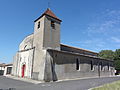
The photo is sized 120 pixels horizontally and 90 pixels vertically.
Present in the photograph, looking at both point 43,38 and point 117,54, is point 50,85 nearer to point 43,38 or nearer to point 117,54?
point 43,38

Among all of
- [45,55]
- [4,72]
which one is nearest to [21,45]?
[45,55]

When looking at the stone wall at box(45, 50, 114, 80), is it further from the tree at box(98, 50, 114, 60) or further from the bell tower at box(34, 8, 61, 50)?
the tree at box(98, 50, 114, 60)

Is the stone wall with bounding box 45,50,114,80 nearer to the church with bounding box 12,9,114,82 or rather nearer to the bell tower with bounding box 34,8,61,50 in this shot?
the church with bounding box 12,9,114,82

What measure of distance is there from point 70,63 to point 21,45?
13109 mm

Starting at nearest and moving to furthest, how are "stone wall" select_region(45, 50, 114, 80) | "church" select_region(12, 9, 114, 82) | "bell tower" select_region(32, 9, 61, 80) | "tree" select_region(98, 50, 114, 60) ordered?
"church" select_region(12, 9, 114, 82)
"stone wall" select_region(45, 50, 114, 80)
"bell tower" select_region(32, 9, 61, 80)
"tree" select_region(98, 50, 114, 60)

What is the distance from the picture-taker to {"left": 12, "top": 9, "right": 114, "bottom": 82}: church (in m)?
18.3

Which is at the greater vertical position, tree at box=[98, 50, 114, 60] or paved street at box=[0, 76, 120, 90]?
tree at box=[98, 50, 114, 60]

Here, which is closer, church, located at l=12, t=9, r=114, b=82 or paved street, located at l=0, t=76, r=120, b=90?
paved street, located at l=0, t=76, r=120, b=90

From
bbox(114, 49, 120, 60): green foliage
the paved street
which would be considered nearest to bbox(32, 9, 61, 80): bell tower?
the paved street

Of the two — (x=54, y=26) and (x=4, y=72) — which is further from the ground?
(x=54, y=26)

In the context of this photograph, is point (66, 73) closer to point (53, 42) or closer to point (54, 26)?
point (53, 42)

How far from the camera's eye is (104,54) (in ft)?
165

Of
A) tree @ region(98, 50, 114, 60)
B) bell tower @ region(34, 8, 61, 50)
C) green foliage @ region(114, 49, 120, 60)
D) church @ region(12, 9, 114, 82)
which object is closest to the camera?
church @ region(12, 9, 114, 82)

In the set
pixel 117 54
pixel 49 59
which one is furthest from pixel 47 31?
pixel 117 54
